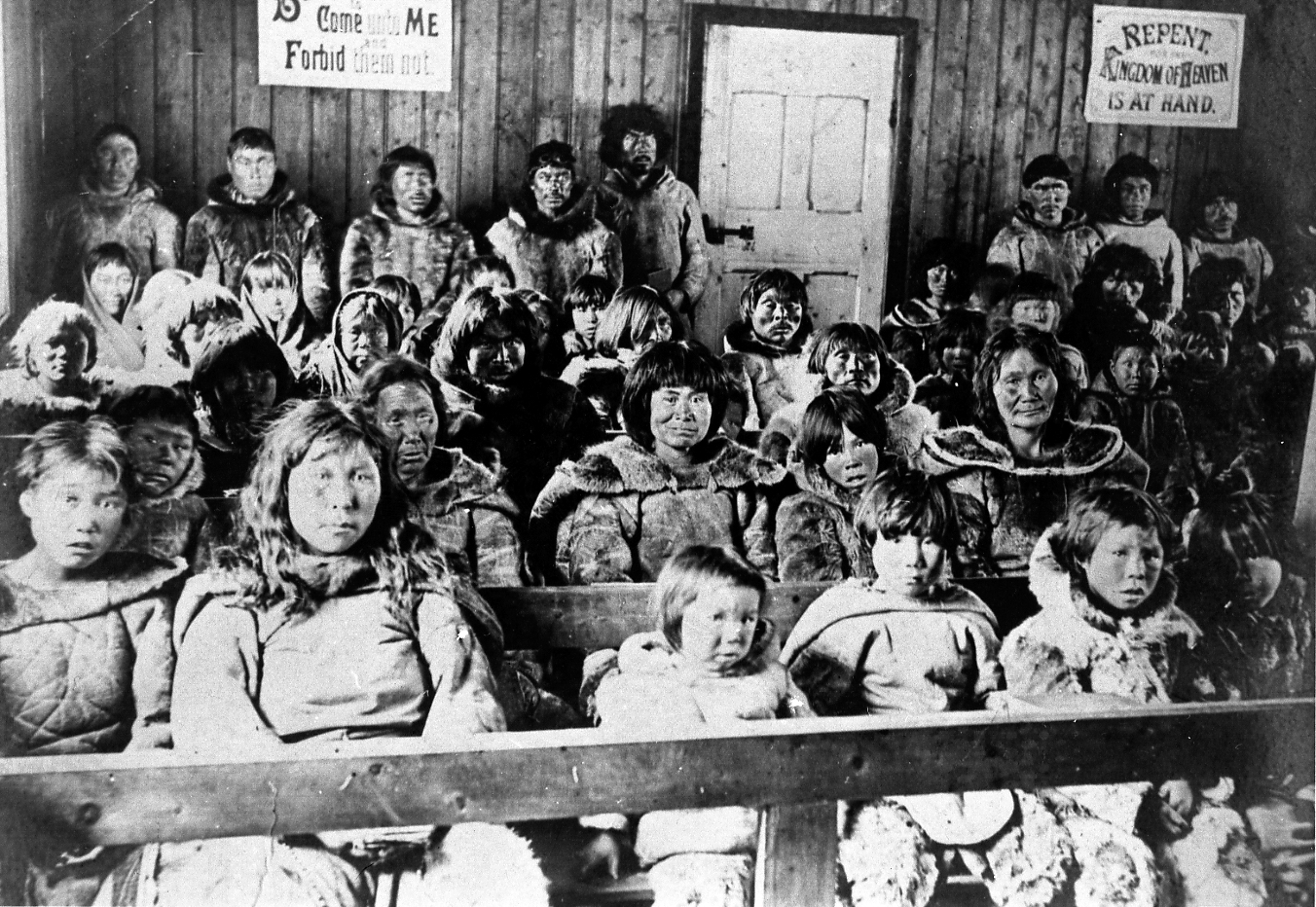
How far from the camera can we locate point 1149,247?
3465mm

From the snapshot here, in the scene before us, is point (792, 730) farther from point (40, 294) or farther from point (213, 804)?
point (40, 294)

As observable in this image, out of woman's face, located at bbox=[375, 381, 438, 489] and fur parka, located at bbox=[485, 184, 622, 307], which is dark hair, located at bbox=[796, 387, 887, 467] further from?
woman's face, located at bbox=[375, 381, 438, 489]

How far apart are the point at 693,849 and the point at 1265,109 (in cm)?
257

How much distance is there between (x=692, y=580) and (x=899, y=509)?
613 millimetres

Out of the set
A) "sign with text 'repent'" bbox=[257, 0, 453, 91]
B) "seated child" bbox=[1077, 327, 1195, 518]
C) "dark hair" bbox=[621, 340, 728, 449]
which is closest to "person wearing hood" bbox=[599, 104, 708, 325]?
"dark hair" bbox=[621, 340, 728, 449]

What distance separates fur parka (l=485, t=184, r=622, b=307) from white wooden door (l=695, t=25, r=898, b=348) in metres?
0.29

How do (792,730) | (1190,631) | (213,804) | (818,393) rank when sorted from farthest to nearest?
1. (1190,631)
2. (818,393)
3. (792,730)
4. (213,804)

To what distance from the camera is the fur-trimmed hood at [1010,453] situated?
3400 millimetres

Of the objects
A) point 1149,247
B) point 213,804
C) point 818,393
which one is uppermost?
point 1149,247

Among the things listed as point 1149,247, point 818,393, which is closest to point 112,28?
point 818,393

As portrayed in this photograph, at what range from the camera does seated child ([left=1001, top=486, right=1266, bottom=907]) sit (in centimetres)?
339

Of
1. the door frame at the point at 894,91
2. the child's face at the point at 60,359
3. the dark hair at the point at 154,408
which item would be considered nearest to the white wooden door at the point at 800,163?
the door frame at the point at 894,91

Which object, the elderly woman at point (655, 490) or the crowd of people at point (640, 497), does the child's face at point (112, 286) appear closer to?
the crowd of people at point (640, 497)

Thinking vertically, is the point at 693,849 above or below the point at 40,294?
below
